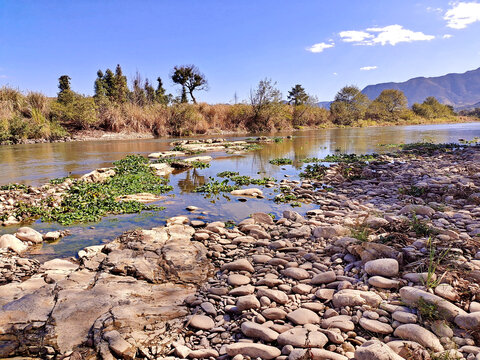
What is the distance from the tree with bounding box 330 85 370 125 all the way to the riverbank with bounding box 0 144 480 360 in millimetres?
54589

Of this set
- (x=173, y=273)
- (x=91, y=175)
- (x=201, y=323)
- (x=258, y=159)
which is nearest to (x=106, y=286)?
(x=173, y=273)

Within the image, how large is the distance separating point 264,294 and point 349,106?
64.7 metres

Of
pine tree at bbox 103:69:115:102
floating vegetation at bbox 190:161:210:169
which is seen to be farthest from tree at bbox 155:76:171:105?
floating vegetation at bbox 190:161:210:169

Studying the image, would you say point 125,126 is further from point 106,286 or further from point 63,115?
point 106,286

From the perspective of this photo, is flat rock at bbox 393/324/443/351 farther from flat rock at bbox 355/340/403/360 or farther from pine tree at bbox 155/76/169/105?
pine tree at bbox 155/76/169/105

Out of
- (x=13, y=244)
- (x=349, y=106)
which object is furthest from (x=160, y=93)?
(x=13, y=244)

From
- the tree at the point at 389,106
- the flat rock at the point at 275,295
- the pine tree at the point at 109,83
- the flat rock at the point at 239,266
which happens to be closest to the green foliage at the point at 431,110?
the tree at the point at 389,106

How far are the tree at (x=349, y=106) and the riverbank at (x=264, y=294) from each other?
2149 inches

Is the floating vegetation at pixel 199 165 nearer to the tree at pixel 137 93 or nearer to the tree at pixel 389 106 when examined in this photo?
the tree at pixel 137 93

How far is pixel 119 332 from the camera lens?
2.38 meters

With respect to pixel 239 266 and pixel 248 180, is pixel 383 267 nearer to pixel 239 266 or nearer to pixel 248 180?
pixel 239 266

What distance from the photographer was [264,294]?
2826 millimetres

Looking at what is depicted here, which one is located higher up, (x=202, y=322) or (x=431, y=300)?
(x=431, y=300)

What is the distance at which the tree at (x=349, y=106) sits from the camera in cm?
5541
